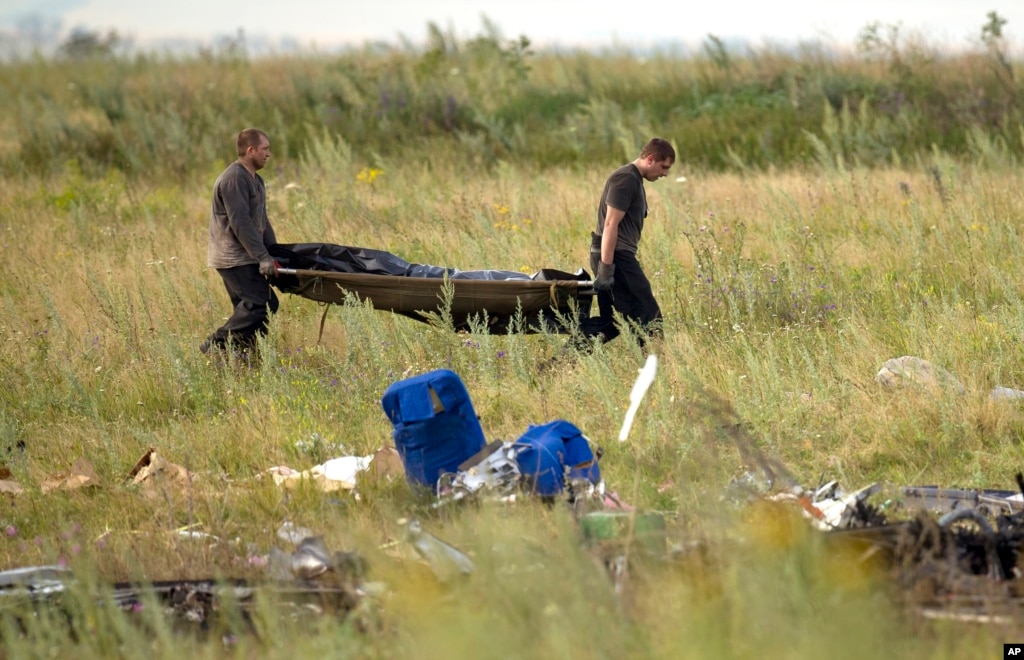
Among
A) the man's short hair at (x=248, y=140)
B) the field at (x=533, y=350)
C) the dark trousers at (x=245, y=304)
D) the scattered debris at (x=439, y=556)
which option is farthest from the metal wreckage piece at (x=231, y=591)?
the man's short hair at (x=248, y=140)

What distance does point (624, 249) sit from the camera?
7.72 meters

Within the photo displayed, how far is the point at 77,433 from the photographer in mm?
6992

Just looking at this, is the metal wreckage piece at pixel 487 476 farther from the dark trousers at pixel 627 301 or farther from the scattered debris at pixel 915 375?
the scattered debris at pixel 915 375

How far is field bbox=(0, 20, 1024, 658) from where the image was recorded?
146 inches

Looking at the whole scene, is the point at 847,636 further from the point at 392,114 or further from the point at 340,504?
the point at 392,114

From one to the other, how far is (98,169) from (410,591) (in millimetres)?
13933

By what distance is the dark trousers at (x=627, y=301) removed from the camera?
774cm

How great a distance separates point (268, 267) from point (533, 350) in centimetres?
190

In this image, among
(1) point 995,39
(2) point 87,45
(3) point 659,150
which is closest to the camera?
(3) point 659,150

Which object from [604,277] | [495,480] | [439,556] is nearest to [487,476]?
[495,480]

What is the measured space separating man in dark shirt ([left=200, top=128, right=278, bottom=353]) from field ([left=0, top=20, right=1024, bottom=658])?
333 millimetres

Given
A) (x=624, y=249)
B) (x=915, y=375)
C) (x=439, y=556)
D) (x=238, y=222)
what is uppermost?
(x=238, y=222)

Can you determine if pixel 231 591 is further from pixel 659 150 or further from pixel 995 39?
pixel 995 39

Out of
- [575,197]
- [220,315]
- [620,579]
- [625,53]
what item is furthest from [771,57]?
[620,579]
